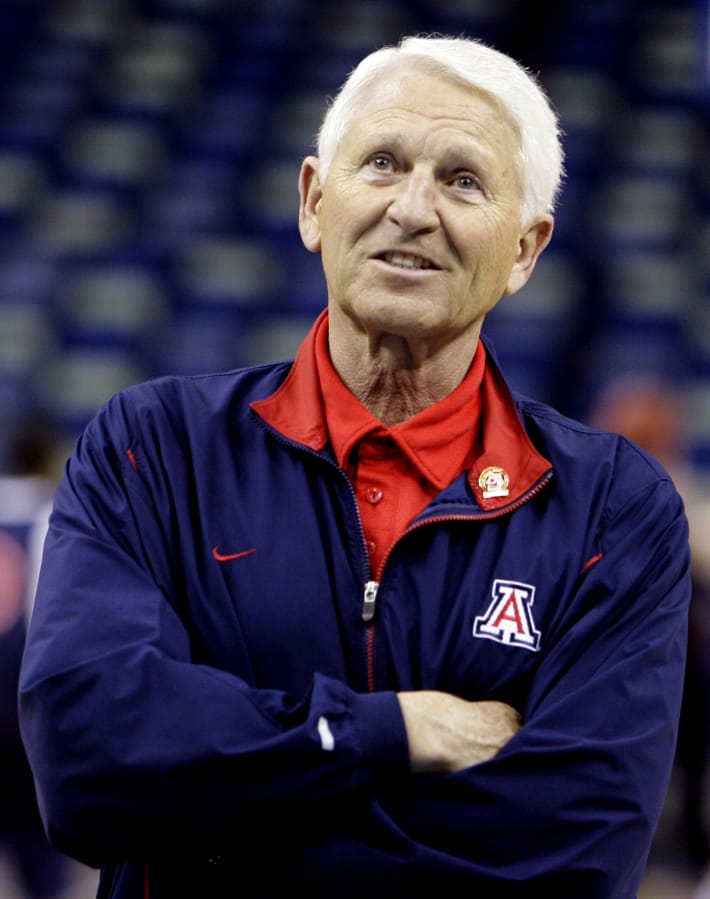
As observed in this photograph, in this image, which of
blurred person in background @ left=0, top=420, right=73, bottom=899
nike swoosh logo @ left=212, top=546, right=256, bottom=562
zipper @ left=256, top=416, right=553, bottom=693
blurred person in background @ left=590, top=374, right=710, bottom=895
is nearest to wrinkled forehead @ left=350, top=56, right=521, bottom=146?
zipper @ left=256, top=416, right=553, bottom=693

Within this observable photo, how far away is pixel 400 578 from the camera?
5.37 feet

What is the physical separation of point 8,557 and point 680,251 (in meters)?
5.24

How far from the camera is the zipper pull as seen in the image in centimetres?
161

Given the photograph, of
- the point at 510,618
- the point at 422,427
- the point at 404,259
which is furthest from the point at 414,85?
the point at 510,618

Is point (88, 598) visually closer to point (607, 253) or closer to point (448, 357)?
point (448, 357)

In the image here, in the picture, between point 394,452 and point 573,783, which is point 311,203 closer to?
point 394,452

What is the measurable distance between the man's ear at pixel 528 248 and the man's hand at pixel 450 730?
1.99 ft

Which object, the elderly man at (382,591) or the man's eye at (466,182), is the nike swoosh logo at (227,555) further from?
the man's eye at (466,182)

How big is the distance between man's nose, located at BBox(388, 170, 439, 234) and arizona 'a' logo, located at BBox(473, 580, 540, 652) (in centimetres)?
45

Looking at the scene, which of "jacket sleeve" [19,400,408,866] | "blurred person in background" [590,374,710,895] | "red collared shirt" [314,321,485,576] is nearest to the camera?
"jacket sleeve" [19,400,408,866]

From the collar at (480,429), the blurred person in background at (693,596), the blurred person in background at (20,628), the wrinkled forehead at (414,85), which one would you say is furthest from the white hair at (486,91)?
the blurred person in background at (693,596)

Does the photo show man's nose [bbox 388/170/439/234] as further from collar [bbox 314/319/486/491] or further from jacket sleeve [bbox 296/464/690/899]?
jacket sleeve [bbox 296/464/690/899]

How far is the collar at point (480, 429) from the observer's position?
5.63 ft

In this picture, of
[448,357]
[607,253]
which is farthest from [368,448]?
[607,253]
